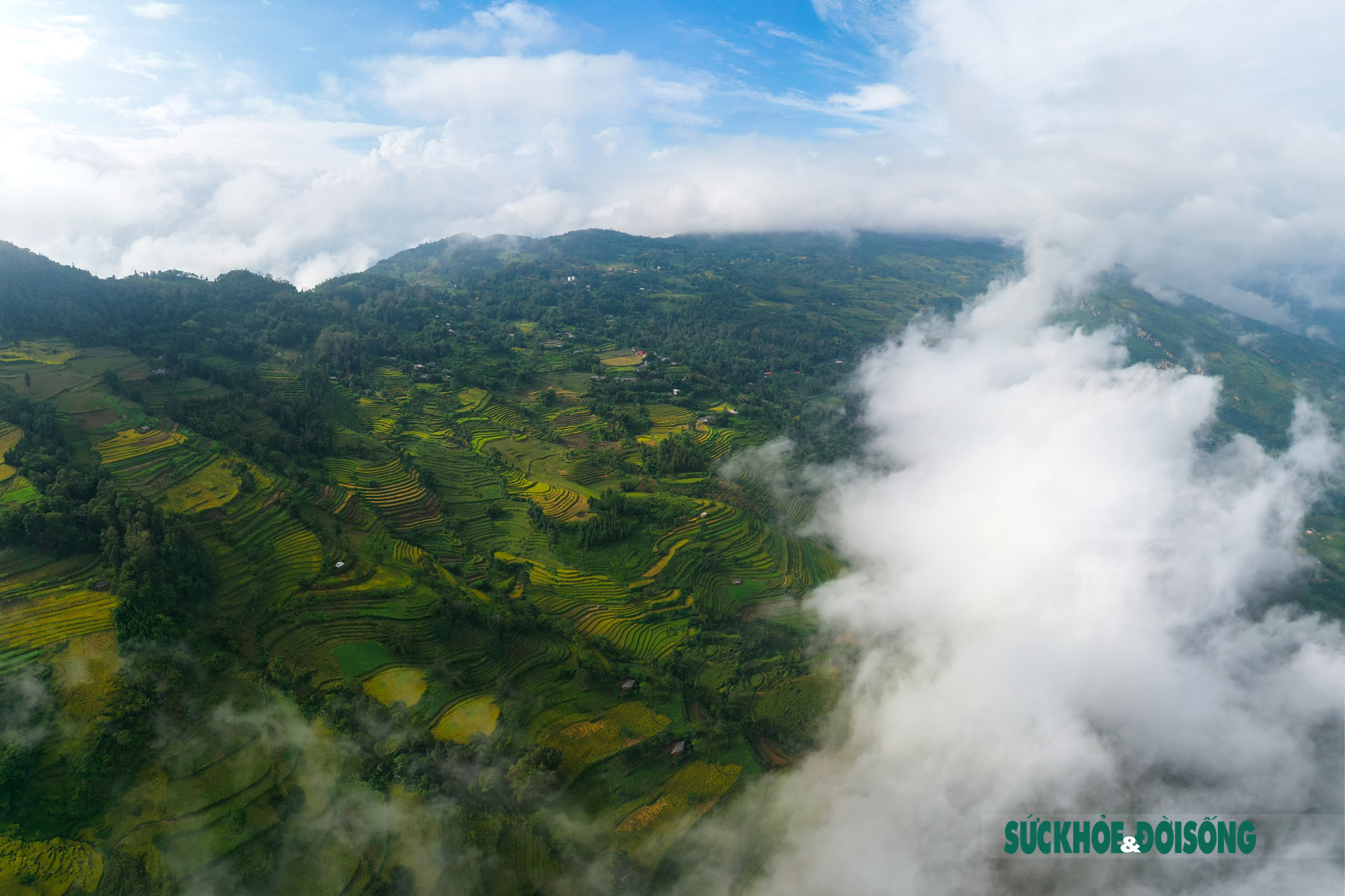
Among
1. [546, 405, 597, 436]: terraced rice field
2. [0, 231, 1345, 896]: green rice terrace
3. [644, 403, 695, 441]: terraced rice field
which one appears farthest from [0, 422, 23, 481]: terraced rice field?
[644, 403, 695, 441]: terraced rice field

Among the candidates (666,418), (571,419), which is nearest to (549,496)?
(571,419)

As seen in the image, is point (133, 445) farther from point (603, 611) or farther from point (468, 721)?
point (603, 611)

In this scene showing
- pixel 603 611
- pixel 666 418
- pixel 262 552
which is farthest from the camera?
pixel 666 418

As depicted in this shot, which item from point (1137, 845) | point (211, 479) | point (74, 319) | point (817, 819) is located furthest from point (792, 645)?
point (74, 319)

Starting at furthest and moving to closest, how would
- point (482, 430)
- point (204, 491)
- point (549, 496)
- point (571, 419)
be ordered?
point (571, 419), point (482, 430), point (549, 496), point (204, 491)

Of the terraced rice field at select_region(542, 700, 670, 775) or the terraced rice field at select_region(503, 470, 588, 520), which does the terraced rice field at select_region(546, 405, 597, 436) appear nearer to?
the terraced rice field at select_region(503, 470, 588, 520)

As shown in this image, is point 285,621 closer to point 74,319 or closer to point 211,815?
point 211,815

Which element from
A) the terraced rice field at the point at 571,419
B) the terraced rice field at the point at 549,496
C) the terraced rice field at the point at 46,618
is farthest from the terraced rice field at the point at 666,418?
the terraced rice field at the point at 46,618

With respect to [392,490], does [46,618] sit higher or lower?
higher

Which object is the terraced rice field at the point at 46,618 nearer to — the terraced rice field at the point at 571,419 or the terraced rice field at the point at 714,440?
the terraced rice field at the point at 571,419
